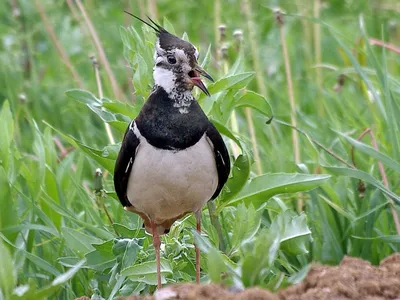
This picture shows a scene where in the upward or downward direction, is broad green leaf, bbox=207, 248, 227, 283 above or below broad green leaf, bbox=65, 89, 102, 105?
below

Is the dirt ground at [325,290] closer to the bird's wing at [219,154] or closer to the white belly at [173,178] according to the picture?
the white belly at [173,178]

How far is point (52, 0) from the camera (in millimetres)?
6934

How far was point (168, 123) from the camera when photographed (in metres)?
3.57

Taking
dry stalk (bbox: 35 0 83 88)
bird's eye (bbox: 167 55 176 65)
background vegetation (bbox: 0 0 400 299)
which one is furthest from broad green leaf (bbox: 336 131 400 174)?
dry stalk (bbox: 35 0 83 88)

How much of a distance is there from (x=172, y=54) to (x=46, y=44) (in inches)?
152

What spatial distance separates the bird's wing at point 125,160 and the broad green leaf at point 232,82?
1.27 ft

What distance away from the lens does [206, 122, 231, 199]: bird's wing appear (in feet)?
11.9

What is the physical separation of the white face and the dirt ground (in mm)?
1065

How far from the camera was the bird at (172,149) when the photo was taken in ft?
11.6

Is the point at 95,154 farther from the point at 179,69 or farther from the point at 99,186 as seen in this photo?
the point at 179,69

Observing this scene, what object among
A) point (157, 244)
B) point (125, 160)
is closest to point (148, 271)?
point (157, 244)

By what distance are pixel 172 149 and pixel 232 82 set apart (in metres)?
0.48

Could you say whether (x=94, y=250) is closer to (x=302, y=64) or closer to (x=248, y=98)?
(x=248, y=98)

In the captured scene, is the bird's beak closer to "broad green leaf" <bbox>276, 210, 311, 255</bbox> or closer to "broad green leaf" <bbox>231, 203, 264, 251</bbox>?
"broad green leaf" <bbox>231, 203, 264, 251</bbox>
